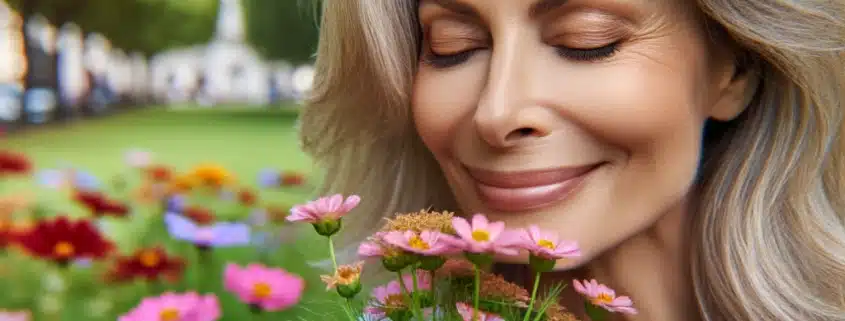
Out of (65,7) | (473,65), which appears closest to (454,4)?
(473,65)

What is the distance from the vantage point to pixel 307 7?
1.67 meters

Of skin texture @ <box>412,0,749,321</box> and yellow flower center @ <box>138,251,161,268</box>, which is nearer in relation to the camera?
skin texture @ <box>412,0,749,321</box>

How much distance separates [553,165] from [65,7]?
12.8 m

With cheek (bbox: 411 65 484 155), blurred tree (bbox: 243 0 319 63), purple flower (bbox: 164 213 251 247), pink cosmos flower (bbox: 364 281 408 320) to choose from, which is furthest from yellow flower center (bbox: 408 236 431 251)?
blurred tree (bbox: 243 0 319 63)

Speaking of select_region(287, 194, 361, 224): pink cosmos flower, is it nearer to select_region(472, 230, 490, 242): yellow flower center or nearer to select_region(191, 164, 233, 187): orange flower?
select_region(472, 230, 490, 242): yellow flower center

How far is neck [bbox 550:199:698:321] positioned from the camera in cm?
130

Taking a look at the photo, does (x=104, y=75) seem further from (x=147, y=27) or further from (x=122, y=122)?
(x=122, y=122)

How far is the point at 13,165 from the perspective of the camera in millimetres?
2473

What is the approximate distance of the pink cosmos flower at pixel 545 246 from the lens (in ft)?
2.54

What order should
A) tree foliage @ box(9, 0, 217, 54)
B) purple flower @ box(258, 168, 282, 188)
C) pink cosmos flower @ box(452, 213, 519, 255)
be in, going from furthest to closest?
1. tree foliage @ box(9, 0, 217, 54)
2. purple flower @ box(258, 168, 282, 188)
3. pink cosmos flower @ box(452, 213, 519, 255)

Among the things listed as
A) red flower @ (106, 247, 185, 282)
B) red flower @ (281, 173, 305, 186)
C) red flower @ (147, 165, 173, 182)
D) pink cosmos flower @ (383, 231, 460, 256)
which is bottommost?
red flower @ (281, 173, 305, 186)

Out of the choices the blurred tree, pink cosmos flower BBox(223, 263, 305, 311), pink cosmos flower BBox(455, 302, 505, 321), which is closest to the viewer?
pink cosmos flower BBox(455, 302, 505, 321)

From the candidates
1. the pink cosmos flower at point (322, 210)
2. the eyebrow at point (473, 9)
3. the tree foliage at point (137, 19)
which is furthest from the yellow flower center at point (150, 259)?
the tree foliage at point (137, 19)

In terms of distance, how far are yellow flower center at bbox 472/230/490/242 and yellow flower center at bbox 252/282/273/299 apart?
68 centimetres
